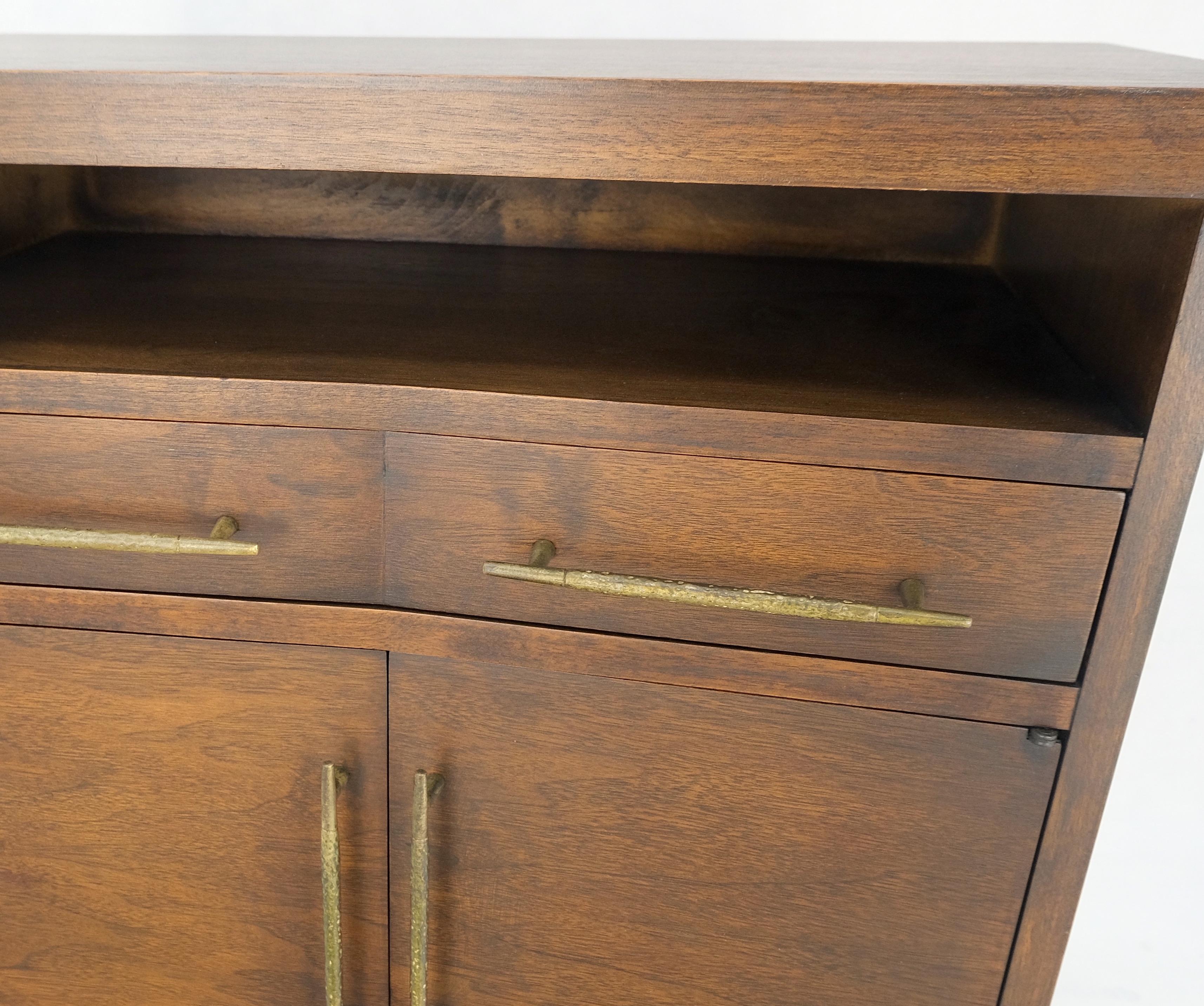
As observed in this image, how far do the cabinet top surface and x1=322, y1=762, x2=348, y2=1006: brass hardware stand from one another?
0.34m

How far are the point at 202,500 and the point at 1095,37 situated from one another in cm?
77

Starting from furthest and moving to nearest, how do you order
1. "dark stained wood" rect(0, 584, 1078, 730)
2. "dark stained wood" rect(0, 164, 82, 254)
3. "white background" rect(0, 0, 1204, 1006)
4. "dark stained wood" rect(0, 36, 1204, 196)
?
"white background" rect(0, 0, 1204, 1006), "dark stained wood" rect(0, 164, 82, 254), "dark stained wood" rect(0, 584, 1078, 730), "dark stained wood" rect(0, 36, 1204, 196)

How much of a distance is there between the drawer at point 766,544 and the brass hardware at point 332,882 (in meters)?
0.12

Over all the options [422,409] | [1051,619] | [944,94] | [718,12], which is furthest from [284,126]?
[718,12]

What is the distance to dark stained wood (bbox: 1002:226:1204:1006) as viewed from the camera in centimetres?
48

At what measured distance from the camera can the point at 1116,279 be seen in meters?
0.55

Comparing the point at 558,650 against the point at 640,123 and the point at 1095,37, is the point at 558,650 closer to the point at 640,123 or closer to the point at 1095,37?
the point at 640,123

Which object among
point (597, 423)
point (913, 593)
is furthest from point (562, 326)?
point (913, 593)

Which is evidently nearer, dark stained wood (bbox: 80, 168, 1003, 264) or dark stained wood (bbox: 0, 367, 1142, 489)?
dark stained wood (bbox: 0, 367, 1142, 489)

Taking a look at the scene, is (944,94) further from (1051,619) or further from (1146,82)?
(1051,619)

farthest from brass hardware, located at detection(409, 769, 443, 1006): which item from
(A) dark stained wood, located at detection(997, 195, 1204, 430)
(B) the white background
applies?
(B) the white background

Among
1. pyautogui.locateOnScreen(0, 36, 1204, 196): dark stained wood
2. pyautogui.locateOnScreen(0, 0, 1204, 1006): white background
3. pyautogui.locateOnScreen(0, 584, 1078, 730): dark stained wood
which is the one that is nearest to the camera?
pyautogui.locateOnScreen(0, 36, 1204, 196): dark stained wood

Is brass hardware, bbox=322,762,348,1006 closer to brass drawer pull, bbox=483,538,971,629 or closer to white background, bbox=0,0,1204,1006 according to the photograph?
brass drawer pull, bbox=483,538,971,629

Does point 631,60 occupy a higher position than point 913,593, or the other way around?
point 631,60
